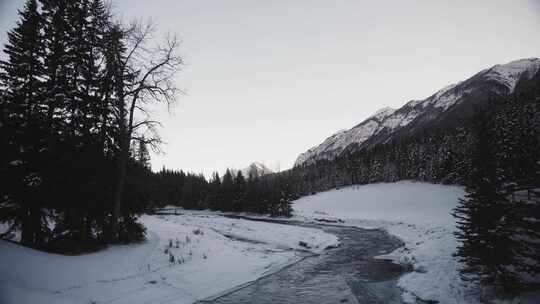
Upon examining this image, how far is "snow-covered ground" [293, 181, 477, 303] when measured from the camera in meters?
9.62

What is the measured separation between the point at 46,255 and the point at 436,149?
89.1m

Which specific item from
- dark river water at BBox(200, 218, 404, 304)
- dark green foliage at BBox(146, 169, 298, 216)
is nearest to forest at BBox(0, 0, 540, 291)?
dark river water at BBox(200, 218, 404, 304)

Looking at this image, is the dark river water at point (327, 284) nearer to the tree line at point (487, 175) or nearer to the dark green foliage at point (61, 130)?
the tree line at point (487, 175)

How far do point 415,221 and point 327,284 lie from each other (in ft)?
121

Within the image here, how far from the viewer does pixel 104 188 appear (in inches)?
552

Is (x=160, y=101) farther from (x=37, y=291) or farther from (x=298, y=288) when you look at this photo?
(x=298, y=288)

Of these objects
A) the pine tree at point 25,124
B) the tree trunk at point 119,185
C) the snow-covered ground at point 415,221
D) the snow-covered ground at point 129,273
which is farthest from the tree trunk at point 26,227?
the snow-covered ground at point 415,221

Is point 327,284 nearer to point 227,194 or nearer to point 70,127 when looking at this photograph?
point 70,127

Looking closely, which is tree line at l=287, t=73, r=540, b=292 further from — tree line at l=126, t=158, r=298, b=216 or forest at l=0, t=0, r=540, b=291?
tree line at l=126, t=158, r=298, b=216

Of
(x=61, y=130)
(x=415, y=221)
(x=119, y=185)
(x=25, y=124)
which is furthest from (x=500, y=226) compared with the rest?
(x=415, y=221)

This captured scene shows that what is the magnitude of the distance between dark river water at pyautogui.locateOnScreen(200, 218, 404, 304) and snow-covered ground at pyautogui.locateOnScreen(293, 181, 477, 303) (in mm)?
962

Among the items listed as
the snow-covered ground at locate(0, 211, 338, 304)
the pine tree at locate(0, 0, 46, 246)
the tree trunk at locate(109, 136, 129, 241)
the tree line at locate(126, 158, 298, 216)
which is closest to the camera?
the snow-covered ground at locate(0, 211, 338, 304)

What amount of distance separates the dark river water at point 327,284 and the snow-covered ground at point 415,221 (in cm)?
96

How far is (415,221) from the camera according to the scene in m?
40.8
